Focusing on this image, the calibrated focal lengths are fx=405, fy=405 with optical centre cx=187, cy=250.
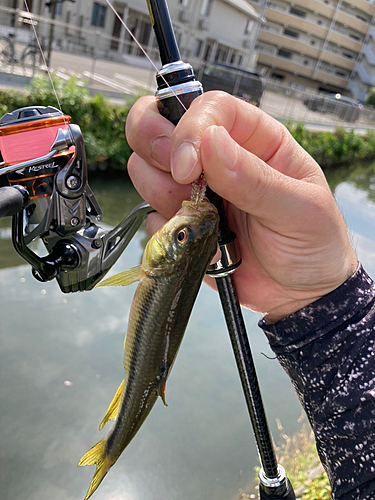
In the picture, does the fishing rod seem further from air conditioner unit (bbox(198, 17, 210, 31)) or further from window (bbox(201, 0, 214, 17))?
air conditioner unit (bbox(198, 17, 210, 31))

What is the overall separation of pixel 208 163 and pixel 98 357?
3808 millimetres

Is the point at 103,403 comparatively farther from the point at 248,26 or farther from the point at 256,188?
the point at 248,26

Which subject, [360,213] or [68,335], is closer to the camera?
[68,335]

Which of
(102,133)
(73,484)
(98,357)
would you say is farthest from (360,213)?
(73,484)

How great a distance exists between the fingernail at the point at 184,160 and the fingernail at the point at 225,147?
8 centimetres

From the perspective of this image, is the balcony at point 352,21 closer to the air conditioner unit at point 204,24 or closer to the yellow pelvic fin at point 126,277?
the air conditioner unit at point 204,24

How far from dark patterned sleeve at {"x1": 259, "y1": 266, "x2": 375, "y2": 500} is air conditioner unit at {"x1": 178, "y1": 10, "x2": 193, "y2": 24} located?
34265 mm

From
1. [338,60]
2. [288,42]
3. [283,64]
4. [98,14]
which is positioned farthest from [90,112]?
[338,60]

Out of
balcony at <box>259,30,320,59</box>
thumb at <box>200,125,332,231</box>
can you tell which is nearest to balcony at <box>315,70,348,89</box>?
balcony at <box>259,30,320,59</box>

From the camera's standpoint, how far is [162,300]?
1.47 m

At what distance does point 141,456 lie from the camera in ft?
12.6

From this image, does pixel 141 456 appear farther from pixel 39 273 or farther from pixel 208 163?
pixel 208 163

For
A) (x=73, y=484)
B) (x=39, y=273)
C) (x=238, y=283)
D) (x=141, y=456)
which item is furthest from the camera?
(x=141, y=456)

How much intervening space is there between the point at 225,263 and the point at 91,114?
8492 mm
